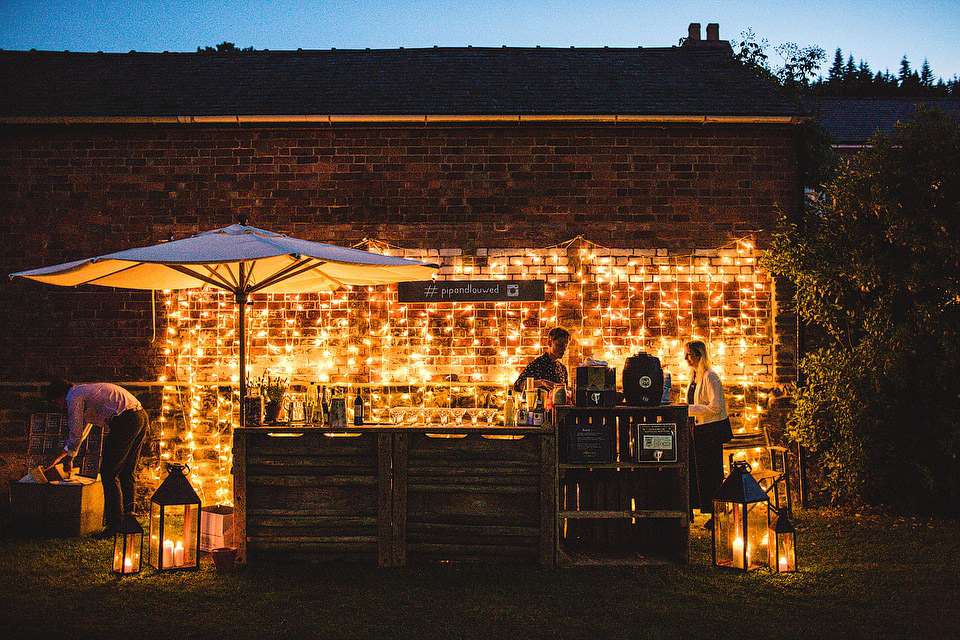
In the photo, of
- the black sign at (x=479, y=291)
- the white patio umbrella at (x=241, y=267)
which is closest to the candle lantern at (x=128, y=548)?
the white patio umbrella at (x=241, y=267)

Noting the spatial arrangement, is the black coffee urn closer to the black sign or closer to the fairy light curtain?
the fairy light curtain

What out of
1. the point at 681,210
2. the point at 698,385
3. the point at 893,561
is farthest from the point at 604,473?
the point at 681,210

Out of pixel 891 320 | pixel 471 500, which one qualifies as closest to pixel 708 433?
pixel 891 320

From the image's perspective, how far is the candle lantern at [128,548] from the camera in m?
5.27

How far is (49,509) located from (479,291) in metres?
4.32

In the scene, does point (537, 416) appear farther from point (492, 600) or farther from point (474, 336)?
point (474, 336)

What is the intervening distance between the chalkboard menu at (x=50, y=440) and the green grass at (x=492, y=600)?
5.51ft

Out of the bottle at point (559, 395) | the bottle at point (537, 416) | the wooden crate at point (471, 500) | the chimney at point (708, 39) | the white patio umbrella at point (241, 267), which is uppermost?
the chimney at point (708, 39)

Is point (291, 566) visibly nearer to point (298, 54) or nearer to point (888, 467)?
A: point (888, 467)

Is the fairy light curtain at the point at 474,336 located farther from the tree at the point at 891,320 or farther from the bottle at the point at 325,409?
the bottle at the point at 325,409

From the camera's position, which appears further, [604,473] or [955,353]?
[955,353]

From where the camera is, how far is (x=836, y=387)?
23.3 feet

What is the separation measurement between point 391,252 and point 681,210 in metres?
3.06

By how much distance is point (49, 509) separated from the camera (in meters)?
6.44
